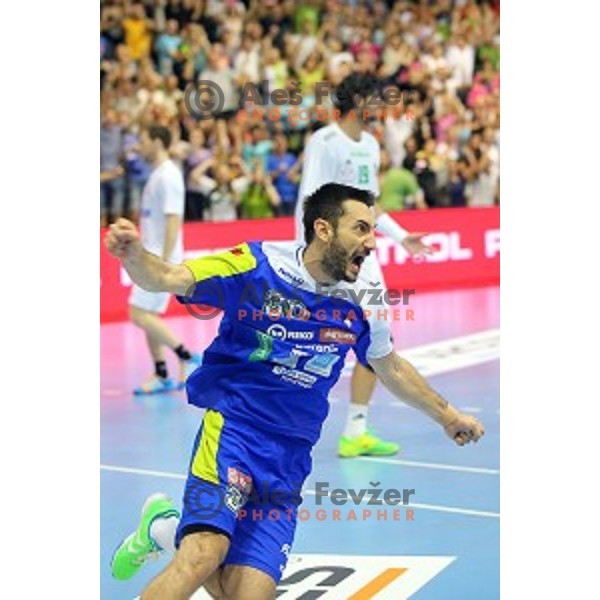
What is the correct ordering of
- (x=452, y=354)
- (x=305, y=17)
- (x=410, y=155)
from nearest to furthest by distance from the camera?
(x=452, y=354)
(x=410, y=155)
(x=305, y=17)

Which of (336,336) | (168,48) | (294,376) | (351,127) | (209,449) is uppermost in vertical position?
(168,48)

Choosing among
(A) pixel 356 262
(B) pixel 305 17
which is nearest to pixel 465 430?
(A) pixel 356 262

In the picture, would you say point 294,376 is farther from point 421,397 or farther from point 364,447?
point 364,447

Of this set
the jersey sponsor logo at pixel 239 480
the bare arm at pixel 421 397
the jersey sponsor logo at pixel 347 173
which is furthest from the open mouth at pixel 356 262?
the jersey sponsor logo at pixel 347 173

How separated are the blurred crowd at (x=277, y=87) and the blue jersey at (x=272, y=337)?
10850mm

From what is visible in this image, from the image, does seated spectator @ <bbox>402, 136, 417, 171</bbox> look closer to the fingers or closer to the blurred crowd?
the blurred crowd

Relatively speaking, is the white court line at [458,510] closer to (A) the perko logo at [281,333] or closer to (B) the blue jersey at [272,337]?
(B) the blue jersey at [272,337]

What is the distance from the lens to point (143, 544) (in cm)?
642

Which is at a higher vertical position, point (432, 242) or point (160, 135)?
point (160, 135)

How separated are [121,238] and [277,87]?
14.2 meters

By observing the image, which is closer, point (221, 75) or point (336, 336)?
point (336, 336)

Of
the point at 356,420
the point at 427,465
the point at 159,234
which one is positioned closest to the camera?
the point at 427,465

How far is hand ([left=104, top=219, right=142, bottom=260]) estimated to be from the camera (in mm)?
5160
